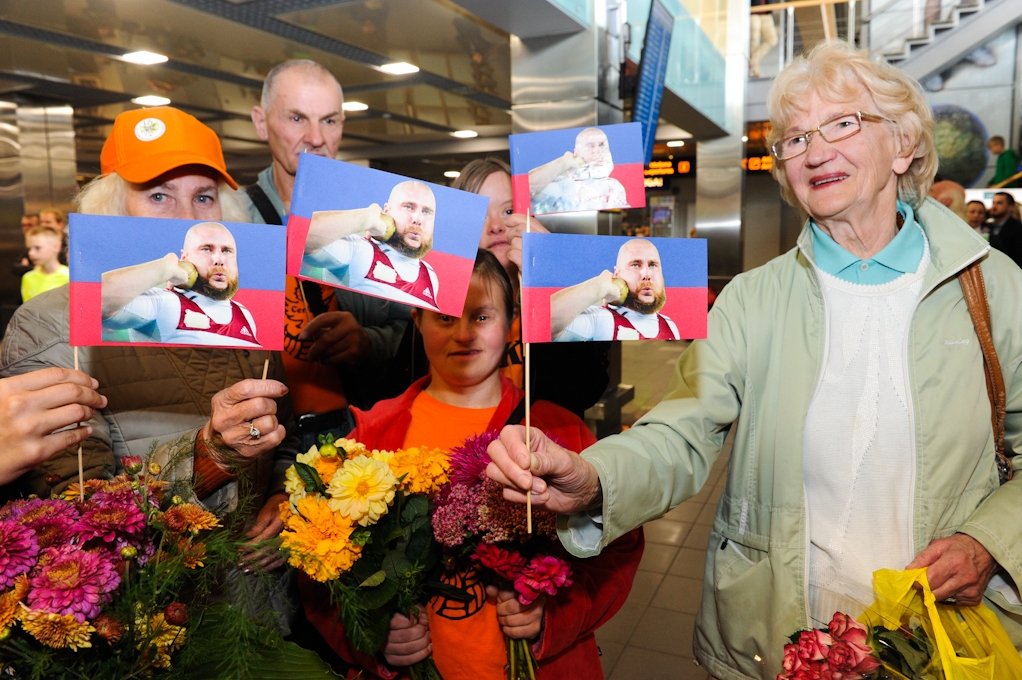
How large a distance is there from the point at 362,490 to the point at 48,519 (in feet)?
1.43

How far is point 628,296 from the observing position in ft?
4.06

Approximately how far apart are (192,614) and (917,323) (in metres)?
1.31

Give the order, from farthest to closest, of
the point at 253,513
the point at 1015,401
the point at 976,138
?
the point at 976,138
the point at 253,513
the point at 1015,401

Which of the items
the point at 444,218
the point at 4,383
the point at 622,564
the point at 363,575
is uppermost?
the point at 444,218

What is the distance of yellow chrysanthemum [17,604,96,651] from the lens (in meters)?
0.81

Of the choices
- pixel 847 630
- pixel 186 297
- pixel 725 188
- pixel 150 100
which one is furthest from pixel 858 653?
pixel 725 188

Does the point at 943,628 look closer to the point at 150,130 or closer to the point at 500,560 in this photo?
the point at 500,560

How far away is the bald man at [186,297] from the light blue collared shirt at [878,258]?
3.61ft

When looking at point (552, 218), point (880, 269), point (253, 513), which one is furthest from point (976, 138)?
point (253, 513)

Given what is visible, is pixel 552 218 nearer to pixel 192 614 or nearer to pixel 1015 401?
pixel 1015 401

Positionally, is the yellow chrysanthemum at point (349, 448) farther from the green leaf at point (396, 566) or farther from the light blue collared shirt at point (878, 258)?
the light blue collared shirt at point (878, 258)

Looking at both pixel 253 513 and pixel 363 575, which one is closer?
pixel 363 575

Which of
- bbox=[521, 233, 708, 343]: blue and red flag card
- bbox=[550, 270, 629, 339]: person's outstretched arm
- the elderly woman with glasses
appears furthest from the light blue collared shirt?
bbox=[550, 270, 629, 339]: person's outstretched arm

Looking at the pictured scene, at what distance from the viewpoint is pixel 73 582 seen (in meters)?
0.83
